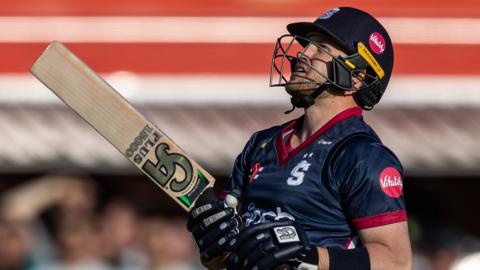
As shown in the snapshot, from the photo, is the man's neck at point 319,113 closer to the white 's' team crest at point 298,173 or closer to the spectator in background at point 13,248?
the white 's' team crest at point 298,173

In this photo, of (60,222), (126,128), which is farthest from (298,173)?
(60,222)

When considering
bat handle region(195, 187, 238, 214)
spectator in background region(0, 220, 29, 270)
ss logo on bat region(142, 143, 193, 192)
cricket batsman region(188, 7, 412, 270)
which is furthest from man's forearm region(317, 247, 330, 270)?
spectator in background region(0, 220, 29, 270)

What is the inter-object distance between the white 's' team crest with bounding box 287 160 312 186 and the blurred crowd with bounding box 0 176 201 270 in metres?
2.65

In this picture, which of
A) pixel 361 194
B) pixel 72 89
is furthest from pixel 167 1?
pixel 361 194

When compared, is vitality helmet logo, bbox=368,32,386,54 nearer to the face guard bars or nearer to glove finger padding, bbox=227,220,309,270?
the face guard bars

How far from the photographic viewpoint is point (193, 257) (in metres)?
6.56

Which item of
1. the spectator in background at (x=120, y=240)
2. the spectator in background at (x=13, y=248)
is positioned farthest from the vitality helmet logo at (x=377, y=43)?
the spectator in background at (x=13, y=248)

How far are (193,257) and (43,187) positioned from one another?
1015mm

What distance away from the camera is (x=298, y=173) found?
12.4 feet

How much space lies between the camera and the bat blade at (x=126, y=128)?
13.2 ft

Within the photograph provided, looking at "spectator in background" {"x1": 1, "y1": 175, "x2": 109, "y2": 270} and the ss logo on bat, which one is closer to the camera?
the ss logo on bat

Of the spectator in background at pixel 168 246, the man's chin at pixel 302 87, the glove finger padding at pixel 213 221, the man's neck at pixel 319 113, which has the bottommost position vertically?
the spectator in background at pixel 168 246

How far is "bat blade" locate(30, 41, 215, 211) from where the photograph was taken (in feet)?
13.2

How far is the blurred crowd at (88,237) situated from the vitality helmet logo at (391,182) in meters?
2.80
